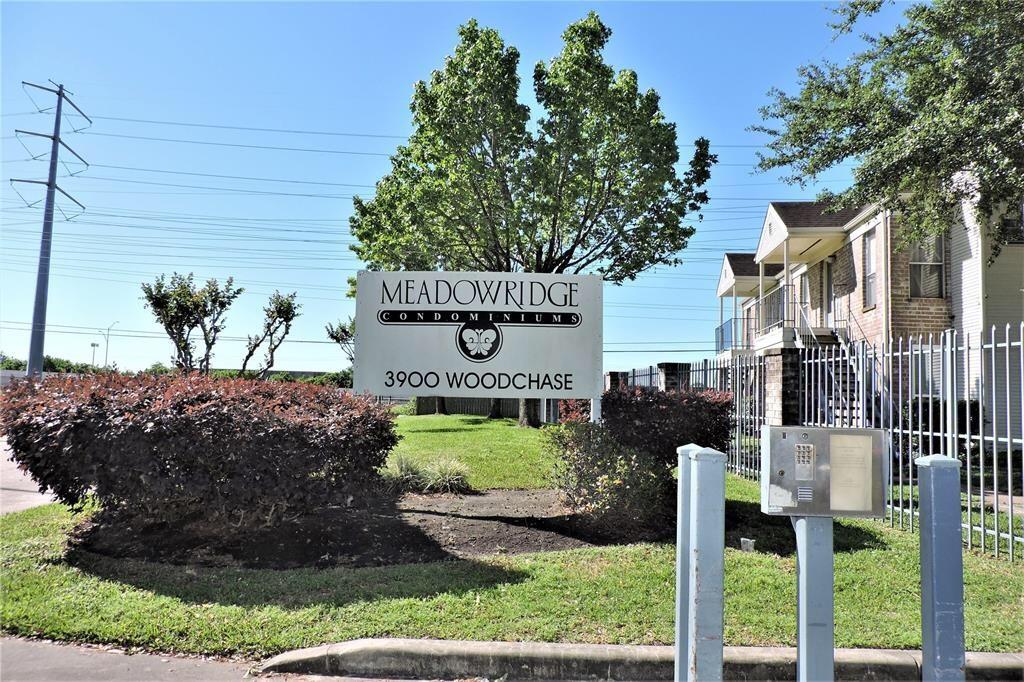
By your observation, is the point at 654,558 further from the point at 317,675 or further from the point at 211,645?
the point at 211,645

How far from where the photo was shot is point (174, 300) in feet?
42.1

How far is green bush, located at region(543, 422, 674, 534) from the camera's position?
7273 millimetres

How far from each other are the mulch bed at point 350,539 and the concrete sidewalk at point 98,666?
1.57 meters

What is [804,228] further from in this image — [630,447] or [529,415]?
[630,447]

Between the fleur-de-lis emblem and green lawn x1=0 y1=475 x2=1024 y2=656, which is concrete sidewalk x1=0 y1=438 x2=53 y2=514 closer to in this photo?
green lawn x1=0 y1=475 x2=1024 y2=656

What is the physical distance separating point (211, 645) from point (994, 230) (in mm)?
14120

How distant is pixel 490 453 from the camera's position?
1302 centimetres

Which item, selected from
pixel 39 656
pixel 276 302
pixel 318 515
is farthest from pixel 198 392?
pixel 276 302

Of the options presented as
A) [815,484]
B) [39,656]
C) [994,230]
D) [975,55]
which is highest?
[975,55]

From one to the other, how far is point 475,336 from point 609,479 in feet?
7.60

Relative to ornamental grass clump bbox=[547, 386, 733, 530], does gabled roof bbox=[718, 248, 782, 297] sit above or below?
above

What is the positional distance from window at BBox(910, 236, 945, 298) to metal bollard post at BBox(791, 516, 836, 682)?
15141mm

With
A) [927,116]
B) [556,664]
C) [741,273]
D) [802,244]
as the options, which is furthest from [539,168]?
[741,273]

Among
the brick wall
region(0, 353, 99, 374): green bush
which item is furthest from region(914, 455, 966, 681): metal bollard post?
region(0, 353, 99, 374): green bush
